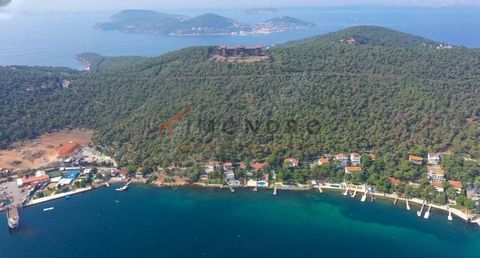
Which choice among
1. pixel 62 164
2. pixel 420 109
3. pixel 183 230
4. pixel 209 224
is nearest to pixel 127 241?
pixel 183 230

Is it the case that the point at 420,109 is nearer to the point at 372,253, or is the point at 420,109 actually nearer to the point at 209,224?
the point at 372,253

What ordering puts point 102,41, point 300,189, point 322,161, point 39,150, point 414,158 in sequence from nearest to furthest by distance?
point 300,189 → point 414,158 → point 322,161 → point 39,150 → point 102,41

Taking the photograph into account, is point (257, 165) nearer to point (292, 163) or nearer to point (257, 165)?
point (257, 165)

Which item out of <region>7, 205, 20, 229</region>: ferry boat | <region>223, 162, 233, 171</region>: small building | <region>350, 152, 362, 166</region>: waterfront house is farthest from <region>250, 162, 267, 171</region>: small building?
<region>7, 205, 20, 229</region>: ferry boat

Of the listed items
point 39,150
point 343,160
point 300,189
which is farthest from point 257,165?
point 39,150

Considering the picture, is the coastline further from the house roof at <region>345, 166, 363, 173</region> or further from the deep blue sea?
the deep blue sea
